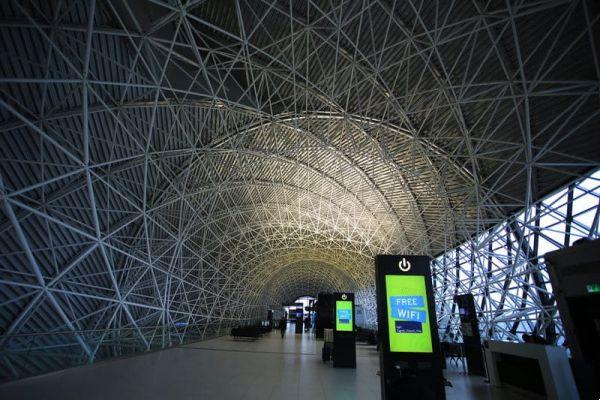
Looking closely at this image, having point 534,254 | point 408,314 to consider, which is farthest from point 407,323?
point 534,254

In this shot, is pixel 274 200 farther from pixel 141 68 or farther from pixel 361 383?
pixel 361 383

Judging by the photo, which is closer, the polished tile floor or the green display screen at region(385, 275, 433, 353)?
the green display screen at region(385, 275, 433, 353)

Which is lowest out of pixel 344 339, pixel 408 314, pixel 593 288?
pixel 344 339

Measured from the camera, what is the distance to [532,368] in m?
8.46

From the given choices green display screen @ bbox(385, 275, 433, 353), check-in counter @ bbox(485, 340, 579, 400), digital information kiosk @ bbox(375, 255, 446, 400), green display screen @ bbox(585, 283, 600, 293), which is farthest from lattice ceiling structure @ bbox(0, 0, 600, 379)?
green display screen @ bbox(385, 275, 433, 353)

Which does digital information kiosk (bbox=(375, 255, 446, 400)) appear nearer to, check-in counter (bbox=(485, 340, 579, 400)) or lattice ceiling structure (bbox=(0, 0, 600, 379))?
check-in counter (bbox=(485, 340, 579, 400))

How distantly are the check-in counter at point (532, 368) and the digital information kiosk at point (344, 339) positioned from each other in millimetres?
5228

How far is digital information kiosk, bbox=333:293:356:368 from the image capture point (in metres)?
13.2

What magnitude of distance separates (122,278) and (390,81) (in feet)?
72.3

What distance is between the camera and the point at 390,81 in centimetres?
1686

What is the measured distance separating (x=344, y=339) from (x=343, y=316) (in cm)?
160

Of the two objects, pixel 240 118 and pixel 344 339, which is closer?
pixel 344 339

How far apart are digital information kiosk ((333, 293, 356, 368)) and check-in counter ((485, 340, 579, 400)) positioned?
5.23 metres

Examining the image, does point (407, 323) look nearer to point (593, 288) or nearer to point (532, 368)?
point (593, 288)
